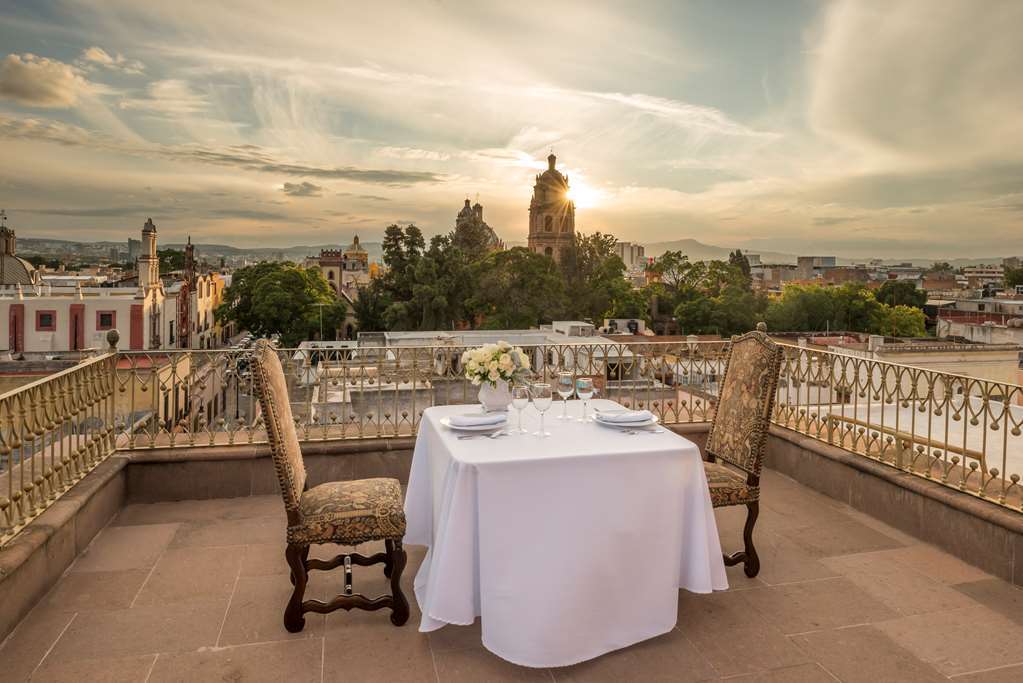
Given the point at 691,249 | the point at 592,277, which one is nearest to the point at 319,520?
the point at 592,277

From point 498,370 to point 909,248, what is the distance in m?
50.2

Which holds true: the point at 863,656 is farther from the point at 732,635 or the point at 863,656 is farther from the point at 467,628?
the point at 467,628

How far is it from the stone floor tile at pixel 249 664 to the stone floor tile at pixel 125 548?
0.99 metres

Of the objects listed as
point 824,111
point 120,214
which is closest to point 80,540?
point 824,111

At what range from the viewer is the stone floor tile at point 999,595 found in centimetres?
276

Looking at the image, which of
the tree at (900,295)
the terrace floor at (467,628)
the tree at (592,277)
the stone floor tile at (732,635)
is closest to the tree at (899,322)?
the tree at (900,295)

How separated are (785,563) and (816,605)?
1.46ft

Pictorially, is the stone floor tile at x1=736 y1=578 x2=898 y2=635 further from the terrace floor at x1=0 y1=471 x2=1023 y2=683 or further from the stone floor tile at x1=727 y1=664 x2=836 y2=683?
the stone floor tile at x1=727 y1=664 x2=836 y2=683

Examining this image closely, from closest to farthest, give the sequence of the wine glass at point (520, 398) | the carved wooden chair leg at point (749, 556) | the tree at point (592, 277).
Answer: the wine glass at point (520, 398) → the carved wooden chair leg at point (749, 556) → the tree at point (592, 277)

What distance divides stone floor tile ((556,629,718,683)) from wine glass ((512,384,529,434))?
36.0 inches

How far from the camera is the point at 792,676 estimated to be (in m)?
2.27

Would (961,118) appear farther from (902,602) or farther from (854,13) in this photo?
(902,602)

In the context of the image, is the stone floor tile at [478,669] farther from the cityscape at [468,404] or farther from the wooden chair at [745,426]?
the wooden chair at [745,426]

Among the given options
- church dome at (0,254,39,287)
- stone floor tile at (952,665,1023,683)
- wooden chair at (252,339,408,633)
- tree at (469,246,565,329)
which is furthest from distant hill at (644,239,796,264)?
wooden chair at (252,339,408,633)
